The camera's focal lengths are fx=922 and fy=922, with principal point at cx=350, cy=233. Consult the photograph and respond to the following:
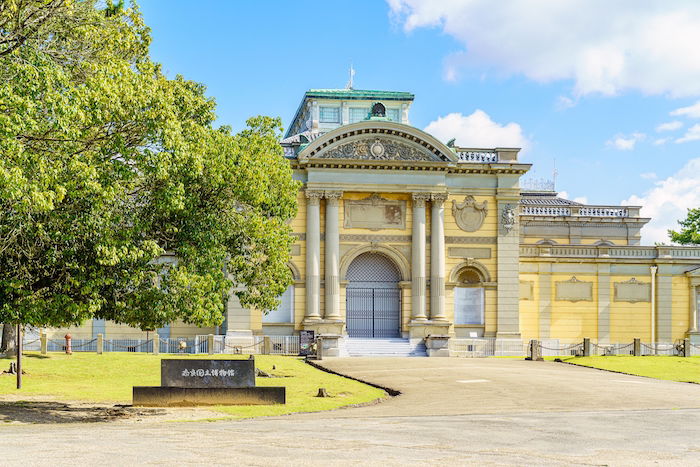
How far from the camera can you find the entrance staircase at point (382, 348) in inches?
1815

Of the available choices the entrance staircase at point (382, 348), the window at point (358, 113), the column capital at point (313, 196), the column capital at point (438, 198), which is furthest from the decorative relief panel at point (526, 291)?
the window at point (358, 113)

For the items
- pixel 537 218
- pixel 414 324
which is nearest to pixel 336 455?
pixel 414 324

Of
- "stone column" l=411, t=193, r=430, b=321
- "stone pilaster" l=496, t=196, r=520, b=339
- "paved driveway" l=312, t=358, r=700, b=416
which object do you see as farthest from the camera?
"stone pilaster" l=496, t=196, r=520, b=339

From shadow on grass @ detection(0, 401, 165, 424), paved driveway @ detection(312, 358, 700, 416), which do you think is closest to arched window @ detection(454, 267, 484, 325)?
paved driveway @ detection(312, 358, 700, 416)

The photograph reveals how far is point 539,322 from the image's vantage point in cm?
5069

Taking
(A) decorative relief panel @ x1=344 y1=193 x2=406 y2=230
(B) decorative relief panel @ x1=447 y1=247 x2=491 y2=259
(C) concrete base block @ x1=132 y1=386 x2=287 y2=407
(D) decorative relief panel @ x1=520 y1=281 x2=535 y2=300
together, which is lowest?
(C) concrete base block @ x1=132 y1=386 x2=287 y2=407

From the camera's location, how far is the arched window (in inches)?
1933

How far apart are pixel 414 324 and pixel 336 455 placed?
34.9m

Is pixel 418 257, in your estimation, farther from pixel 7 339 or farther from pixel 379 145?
pixel 7 339

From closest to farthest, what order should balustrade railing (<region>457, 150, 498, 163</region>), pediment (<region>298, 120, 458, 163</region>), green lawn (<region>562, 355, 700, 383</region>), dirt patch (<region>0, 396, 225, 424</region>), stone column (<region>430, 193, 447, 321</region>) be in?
dirt patch (<region>0, 396, 225, 424</region>)
green lawn (<region>562, 355, 700, 383</region>)
pediment (<region>298, 120, 458, 163</region>)
stone column (<region>430, 193, 447, 321</region>)
balustrade railing (<region>457, 150, 498, 163</region>)

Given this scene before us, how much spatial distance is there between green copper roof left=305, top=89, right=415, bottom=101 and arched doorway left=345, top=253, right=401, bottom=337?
13.5m

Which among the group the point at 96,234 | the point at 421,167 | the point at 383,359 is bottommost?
the point at 383,359

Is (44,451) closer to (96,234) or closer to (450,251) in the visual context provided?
(96,234)

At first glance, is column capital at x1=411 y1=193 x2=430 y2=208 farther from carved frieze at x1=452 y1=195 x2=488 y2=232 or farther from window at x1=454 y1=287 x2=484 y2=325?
window at x1=454 y1=287 x2=484 y2=325
